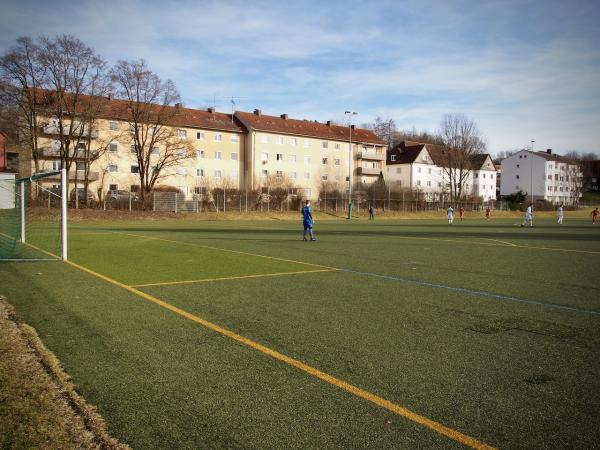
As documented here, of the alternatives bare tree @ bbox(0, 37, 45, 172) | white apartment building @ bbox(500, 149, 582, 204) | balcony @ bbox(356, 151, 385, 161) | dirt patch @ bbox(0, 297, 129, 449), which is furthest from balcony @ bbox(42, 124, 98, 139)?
white apartment building @ bbox(500, 149, 582, 204)

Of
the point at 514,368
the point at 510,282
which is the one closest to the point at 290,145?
the point at 510,282

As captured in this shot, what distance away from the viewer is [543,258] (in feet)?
50.9

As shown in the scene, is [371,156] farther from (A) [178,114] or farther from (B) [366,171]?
(A) [178,114]

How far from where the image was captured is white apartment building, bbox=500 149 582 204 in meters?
105

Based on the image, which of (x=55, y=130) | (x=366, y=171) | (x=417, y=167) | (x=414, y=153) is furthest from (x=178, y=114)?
(x=417, y=167)

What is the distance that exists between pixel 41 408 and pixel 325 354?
113 inches

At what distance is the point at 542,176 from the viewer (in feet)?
343

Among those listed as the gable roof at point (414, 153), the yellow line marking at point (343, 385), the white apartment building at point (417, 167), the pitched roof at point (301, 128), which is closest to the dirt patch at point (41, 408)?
the yellow line marking at point (343, 385)

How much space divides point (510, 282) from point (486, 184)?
98.7 m

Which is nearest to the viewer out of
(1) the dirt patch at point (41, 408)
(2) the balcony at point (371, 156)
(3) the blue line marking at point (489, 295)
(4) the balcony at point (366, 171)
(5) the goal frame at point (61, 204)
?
(1) the dirt patch at point (41, 408)

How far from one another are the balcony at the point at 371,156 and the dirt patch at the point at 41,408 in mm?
77065

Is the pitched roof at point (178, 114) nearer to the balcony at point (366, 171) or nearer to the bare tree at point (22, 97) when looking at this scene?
the bare tree at point (22, 97)

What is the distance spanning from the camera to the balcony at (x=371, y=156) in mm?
80250

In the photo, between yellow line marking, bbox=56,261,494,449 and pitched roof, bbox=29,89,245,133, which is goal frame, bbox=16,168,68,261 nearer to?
yellow line marking, bbox=56,261,494,449
